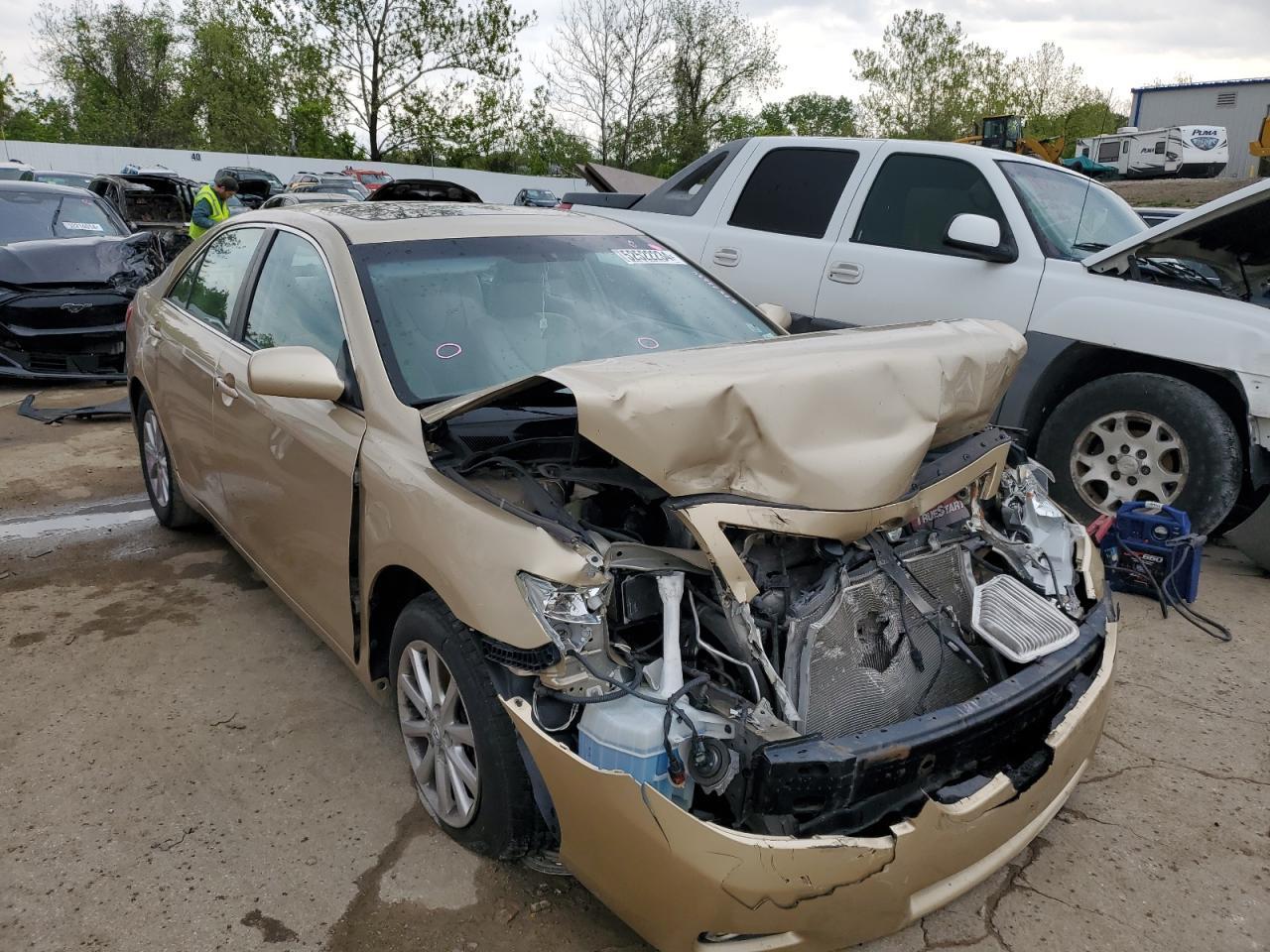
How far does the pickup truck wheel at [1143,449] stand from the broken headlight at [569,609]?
3431 mm

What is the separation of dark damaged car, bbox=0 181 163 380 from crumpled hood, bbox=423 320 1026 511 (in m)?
6.80

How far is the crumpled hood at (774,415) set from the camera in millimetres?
2115

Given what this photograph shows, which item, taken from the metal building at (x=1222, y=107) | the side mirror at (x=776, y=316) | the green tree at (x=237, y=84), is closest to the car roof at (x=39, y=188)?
the side mirror at (x=776, y=316)

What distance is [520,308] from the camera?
311 cm

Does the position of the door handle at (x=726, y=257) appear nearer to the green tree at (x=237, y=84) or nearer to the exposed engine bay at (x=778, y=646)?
the exposed engine bay at (x=778, y=646)

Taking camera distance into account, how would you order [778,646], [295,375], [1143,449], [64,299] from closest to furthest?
[778,646] → [295,375] → [1143,449] → [64,299]

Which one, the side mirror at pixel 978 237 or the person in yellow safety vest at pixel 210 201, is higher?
the person in yellow safety vest at pixel 210 201

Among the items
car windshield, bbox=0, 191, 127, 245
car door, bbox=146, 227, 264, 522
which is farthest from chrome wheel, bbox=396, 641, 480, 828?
car windshield, bbox=0, 191, 127, 245

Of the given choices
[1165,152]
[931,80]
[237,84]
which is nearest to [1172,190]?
[1165,152]

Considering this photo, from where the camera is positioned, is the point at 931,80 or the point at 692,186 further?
the point at 931,80

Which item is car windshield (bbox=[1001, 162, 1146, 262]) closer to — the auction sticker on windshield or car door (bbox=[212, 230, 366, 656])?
the auction sticker on windshield

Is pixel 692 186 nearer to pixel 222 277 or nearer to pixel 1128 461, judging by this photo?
pixel 1128 461

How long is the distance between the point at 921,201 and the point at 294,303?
360 centimetres


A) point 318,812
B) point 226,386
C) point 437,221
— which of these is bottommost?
point 318,812
